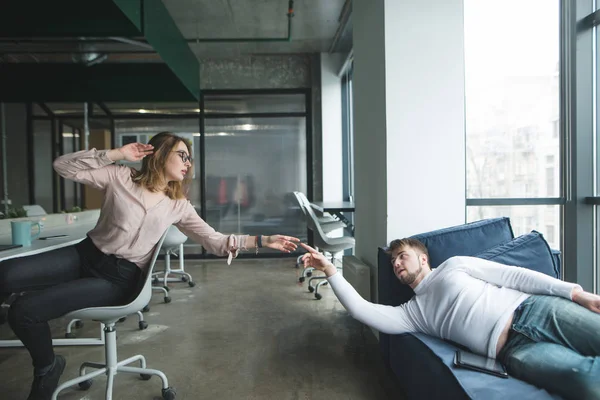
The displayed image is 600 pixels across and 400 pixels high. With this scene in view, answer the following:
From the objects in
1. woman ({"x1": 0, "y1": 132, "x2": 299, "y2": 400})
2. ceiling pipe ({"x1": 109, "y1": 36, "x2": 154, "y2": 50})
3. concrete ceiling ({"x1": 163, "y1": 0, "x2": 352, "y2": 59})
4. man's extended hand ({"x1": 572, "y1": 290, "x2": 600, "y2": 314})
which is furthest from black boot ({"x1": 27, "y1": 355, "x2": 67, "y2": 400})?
concrete ceiling ({"x1": 163, "y1": 0, "x2": 352, "y2": 59})

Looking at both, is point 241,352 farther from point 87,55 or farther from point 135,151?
point 87,55

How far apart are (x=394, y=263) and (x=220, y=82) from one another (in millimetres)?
5198

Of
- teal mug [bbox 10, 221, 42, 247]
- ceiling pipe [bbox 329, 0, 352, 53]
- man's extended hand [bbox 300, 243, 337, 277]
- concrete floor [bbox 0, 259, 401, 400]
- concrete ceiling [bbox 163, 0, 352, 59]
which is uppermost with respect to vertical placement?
concrete ceiling [bbox 163, 0, 352, 59]

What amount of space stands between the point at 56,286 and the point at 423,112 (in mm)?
2308

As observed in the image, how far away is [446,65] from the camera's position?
98.3 inches

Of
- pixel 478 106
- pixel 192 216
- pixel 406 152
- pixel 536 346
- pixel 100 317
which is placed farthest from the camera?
pixel 478 106

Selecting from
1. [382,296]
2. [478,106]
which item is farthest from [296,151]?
[382,296]

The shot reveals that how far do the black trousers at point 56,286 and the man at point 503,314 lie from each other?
98 cm

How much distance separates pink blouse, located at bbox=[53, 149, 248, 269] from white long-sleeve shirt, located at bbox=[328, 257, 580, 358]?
2.65 feet

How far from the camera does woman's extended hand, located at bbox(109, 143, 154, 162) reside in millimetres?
1921

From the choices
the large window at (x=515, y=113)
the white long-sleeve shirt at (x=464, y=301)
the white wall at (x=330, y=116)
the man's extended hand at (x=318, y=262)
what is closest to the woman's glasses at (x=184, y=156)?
the man's extended hand at (x=318, y=262)

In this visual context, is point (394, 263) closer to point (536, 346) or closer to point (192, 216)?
point (536, 346)

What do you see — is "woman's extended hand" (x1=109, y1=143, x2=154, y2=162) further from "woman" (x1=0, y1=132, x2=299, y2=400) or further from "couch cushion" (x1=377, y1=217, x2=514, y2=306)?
"couch cushion" (x1=377, y1=217, x2=514, y2=306)

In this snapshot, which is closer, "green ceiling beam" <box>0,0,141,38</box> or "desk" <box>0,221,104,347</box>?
"desk" <box>0,221,104,347</box>
